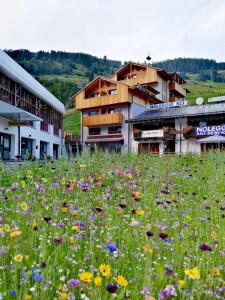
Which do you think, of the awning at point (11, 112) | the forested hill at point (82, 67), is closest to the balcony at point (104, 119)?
the awning at point (11, 112)

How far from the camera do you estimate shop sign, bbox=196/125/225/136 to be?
31000 mm

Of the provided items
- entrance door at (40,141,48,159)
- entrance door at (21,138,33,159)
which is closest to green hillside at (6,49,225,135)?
entrance door at (40,141,48,159)

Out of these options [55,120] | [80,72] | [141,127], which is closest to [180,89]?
[141,127]

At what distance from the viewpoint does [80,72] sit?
150 meters

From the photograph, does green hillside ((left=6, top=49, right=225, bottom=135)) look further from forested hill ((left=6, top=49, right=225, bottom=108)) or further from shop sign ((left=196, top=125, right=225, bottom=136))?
shop sign ((left=196, top=125, right=225, bottom=136))

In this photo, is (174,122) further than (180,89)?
No

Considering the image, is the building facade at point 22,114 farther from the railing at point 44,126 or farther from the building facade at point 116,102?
the building facade at point 116,102

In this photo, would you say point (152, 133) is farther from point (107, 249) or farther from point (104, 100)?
point (107, 249)

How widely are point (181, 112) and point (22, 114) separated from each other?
63.9 ft

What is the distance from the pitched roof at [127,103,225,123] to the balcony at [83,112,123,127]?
1777 mm

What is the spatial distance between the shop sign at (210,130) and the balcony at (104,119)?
980 cm

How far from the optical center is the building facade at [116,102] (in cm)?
3775

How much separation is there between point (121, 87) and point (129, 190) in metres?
33.5

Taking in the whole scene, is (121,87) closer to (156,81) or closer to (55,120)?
(156,81)
